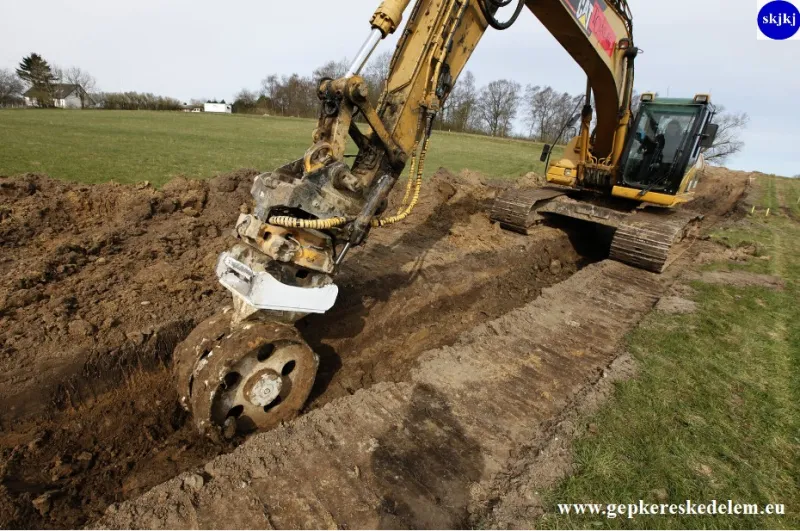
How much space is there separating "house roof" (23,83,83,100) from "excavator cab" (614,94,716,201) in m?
75.6

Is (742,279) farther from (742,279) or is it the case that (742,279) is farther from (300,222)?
(300,222)

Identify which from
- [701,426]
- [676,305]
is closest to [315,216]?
[701,426]

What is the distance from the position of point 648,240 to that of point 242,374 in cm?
688

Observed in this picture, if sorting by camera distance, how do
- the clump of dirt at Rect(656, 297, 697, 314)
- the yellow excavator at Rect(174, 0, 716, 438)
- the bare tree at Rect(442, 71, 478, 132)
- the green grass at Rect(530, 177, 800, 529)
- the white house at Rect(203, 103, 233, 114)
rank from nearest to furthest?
the green grass at Rect(530, 177, 800, 529) → the yellow excavator at Rect(174, 0, 716, 438) → the clump of dirt at Rect(656, 297, 697, 314) → the bare tree at Rect(442, 71, 478, 132) → the white house at Rect(203, 103, 233, 114)

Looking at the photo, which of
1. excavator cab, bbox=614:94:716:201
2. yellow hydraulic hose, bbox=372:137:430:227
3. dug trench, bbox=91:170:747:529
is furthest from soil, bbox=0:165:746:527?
excavator cab, bbox=614:94:716:201

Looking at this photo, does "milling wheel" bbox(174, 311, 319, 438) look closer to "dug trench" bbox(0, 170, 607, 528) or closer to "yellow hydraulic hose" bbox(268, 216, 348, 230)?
"dug trench" bbox(0, 170, 607, 528)

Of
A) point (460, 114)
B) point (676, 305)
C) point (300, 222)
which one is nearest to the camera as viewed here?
point (300, 222)

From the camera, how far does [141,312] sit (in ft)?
14.4

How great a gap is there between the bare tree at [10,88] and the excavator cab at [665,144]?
7321cm

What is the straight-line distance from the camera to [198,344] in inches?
→ 135

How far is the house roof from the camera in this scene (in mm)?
57600

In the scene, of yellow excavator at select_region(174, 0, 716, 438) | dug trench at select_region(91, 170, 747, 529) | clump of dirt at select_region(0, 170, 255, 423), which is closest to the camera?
dug trench at select_region(91, 170, 747, 529)

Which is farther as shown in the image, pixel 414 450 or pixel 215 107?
pixel 215 107

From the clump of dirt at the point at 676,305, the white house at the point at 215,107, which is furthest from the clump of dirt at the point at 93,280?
the white house at the point at 215,107
